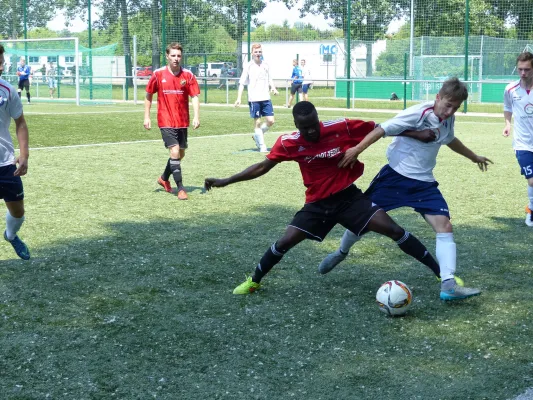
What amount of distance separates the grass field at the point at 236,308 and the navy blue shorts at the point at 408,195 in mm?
605

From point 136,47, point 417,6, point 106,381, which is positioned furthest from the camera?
point 136,47

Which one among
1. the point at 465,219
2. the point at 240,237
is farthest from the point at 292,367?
the point at 465,219

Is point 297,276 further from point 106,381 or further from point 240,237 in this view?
point 106,381

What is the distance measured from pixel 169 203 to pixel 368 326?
481 cm

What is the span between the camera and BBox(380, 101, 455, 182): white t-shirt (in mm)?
5418

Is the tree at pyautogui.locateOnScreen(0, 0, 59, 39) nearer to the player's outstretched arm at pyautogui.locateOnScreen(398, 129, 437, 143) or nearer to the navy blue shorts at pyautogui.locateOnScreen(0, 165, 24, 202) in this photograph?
the navy blue shorts at pyautogui.locateOnScreen(0, 165, 24, 202)

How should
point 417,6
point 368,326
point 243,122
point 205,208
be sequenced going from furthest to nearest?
point 417,6 → point 243,122 → point 205,208 → point 368,326

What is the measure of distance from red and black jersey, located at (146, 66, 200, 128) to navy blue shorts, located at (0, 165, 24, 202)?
3887 millimetres

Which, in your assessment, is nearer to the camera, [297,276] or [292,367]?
[292,367]

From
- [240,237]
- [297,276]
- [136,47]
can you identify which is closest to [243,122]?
[136,47]

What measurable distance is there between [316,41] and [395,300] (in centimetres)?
2925

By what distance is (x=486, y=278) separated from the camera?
5.89 m

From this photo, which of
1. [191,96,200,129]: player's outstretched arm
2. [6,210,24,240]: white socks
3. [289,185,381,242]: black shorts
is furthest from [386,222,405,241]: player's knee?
[191,96,200,129]: player's outstretched arm

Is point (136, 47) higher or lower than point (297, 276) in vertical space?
higher
